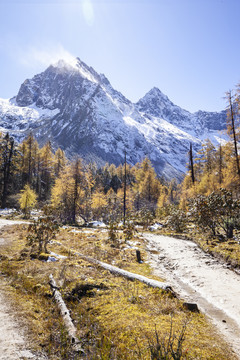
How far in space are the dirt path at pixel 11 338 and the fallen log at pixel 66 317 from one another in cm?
66

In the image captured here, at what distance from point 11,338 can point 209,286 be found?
22.8 feet

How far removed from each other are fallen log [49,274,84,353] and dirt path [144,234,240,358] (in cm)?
319

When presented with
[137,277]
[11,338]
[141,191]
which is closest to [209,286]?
[137,277]

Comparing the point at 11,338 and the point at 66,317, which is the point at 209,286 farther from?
the point at 11,338

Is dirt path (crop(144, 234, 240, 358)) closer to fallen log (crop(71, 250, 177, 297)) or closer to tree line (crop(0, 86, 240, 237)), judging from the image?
fallen log (crop(71, 250, 177, 297))

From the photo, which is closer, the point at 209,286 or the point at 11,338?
the point at 11,338

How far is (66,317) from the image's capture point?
463cm

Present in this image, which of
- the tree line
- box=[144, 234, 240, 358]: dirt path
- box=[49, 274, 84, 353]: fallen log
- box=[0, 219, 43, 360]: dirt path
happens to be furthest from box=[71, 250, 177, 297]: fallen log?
the tree line

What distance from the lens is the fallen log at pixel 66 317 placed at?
3854mm

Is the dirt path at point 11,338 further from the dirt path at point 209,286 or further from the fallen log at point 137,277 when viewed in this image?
the fallen log at point 137,277

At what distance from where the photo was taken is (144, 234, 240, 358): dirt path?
5.12 meters

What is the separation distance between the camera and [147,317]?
4.82 metres

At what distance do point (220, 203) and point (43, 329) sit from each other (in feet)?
47.8

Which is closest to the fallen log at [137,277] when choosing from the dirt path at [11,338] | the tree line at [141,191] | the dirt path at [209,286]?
the dirt path at [209,286]
